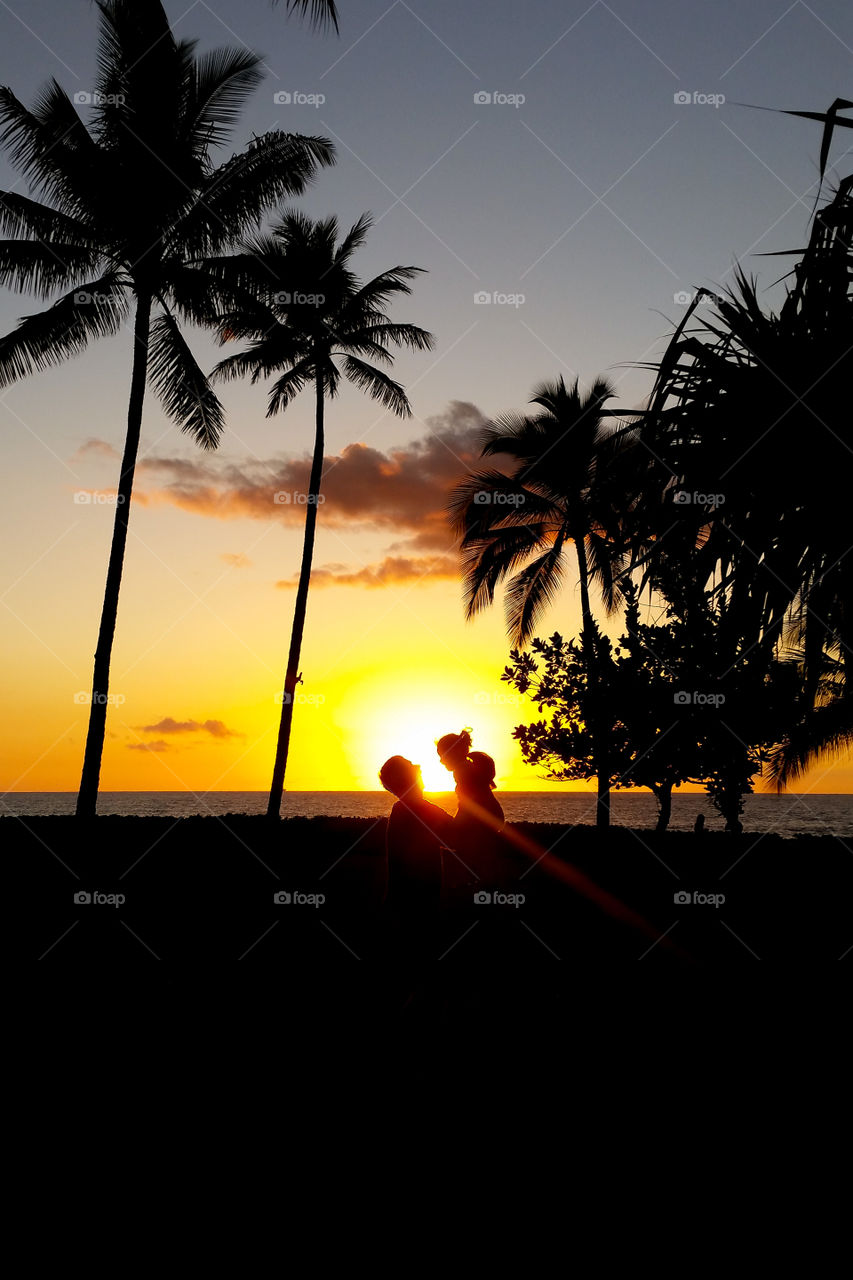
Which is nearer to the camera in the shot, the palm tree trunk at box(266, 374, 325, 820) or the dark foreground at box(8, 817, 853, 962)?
the dark foreground at box(8, 817, 853, 962)

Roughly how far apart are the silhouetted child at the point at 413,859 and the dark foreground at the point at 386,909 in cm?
6

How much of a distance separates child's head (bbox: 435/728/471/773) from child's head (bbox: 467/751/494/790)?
0.06 m

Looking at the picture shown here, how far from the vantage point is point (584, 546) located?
1046 inches

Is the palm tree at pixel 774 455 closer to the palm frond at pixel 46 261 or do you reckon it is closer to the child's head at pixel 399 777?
the child's head at pixel 399 777

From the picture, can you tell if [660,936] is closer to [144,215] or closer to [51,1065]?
[51,1065]

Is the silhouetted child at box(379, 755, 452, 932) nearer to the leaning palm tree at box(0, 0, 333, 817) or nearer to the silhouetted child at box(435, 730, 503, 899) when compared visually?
the silhouetted child at box(435, 730, 503, 899)

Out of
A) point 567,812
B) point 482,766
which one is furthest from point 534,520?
point 567,812

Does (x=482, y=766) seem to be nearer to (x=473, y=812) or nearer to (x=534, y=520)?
(x=473, y=812)

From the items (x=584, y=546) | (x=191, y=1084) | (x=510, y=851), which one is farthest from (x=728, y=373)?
(x=584, y=546)

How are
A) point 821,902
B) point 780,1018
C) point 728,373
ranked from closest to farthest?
1. point 728,373
2. point 780,1018
3. point 821,902

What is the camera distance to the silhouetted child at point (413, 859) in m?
5.58

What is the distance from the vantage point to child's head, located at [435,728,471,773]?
19.7 feet

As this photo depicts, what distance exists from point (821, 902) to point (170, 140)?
53.6 ft

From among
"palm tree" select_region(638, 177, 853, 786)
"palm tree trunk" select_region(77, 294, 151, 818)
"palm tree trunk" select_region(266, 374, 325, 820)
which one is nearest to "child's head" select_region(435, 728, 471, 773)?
"palm tree" select_region(638, 177, 853, 786)
